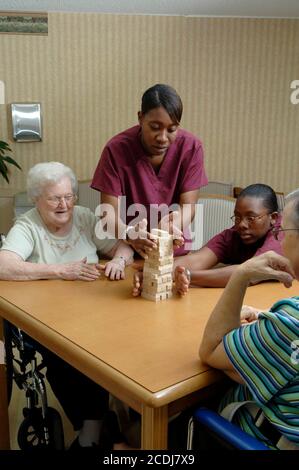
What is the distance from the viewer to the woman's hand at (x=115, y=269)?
1907 mm

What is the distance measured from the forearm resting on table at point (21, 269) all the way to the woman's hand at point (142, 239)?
0.37 meters

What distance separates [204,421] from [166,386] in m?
0.12

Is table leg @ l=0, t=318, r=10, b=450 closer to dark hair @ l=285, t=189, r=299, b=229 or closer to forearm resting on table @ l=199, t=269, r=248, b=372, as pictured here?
forearm resting on table @ l=199, t=269, r=248, b=372

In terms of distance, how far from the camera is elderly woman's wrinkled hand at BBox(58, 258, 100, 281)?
188cm

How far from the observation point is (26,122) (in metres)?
3.81

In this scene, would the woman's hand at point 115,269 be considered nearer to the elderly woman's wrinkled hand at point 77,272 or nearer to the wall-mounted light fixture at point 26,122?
the elderly woman's wrinkled hand at point 77,272

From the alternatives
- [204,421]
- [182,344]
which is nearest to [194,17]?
[182,344]

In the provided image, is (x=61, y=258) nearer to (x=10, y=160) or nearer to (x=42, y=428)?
(x=42, y=428)

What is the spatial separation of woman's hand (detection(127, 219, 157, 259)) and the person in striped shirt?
17.8 inches

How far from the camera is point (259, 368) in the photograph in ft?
3.51

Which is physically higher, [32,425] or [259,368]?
[259,368]

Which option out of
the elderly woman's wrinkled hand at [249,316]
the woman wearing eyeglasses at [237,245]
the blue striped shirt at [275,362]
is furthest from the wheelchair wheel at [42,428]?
the blue striped shirt at [275,362]
